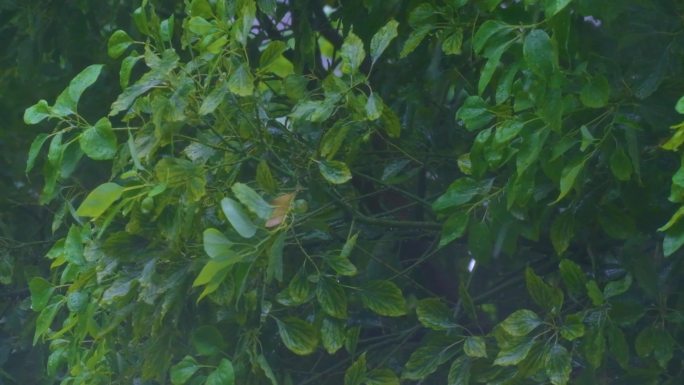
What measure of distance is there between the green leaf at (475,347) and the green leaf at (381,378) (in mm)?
234

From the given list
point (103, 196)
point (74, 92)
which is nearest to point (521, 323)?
point (103, 196)

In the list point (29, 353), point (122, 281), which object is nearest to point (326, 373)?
point (122, 281)

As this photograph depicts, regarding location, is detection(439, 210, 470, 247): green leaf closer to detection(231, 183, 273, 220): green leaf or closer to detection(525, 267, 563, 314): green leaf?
detection(525, 267, 563, 314): green leaf

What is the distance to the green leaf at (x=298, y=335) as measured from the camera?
313 cm

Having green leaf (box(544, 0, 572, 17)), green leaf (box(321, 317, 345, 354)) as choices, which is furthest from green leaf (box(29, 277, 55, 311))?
green leaf (box(544, 0, 572, 17))

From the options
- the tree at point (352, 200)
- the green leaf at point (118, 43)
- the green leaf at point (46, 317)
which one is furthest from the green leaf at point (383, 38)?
the green leaf at point (46, 317)

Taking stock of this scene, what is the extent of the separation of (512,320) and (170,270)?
33.8 inches

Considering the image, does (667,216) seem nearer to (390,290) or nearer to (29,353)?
(390,290)

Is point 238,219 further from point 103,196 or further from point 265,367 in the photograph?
point 265,367

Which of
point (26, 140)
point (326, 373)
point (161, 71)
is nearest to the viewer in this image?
point (161, 71)

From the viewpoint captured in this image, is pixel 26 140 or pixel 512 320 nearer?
pixel 512 320

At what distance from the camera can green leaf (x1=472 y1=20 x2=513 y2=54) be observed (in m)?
2.71

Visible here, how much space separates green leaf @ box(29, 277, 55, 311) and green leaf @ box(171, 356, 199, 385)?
0.48 m

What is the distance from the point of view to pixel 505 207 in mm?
3123
